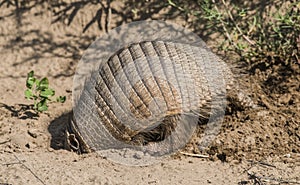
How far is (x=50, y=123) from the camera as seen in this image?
16.8 ft

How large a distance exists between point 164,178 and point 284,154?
996 mm

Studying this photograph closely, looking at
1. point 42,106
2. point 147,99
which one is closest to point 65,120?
point 42,106

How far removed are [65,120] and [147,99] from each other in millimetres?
933

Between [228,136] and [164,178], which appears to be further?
[228,136]

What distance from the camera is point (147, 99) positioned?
187 inches

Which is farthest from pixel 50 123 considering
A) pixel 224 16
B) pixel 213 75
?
pixel 224 16

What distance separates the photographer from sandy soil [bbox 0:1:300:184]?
4.16m

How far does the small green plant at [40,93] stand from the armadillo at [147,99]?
335 millimetres

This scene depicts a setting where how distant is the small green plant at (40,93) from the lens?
4.94m

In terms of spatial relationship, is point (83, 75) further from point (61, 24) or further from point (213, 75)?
point (213, 75)

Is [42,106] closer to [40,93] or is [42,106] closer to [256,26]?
[40,93]

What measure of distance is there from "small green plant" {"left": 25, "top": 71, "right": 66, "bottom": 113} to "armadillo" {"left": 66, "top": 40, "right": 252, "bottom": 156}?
335 mm

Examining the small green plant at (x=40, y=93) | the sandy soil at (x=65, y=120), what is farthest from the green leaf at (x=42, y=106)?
the sandy soil at (x=65, y=120)

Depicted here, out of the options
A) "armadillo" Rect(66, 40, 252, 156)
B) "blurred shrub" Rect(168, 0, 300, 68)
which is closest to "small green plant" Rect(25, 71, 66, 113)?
"armadillo" Rect(66, 40, 252, 156)
